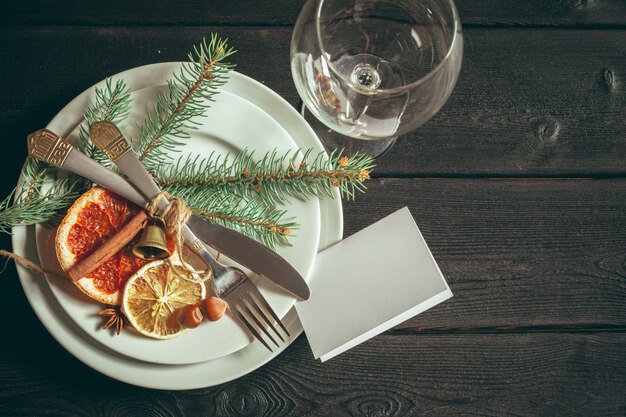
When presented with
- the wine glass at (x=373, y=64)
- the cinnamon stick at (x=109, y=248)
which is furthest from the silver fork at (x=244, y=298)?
the wine glass at (x=373, y=64)

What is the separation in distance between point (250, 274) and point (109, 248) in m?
0.17

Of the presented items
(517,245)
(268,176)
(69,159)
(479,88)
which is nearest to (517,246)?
(517,245)

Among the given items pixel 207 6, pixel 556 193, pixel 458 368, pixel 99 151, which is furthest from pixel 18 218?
pixel 556 193

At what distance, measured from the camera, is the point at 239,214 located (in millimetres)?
719

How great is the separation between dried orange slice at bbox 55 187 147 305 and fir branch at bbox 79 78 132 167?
52 millimetres

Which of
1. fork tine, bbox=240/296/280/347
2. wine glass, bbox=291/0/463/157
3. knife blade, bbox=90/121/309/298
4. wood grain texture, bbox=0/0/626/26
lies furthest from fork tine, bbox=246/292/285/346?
wood grain texture, bbox=0/0/626/26

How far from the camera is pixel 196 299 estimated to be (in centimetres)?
74

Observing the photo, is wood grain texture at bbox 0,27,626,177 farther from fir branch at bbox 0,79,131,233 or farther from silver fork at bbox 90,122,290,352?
silver fork at bbox 90,122,290,352

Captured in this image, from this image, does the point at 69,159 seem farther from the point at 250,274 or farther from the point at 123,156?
the point at 250,274

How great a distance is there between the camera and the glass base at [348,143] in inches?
33.1

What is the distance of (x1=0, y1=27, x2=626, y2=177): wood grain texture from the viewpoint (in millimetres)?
853

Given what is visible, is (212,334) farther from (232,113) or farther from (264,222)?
(232,113)

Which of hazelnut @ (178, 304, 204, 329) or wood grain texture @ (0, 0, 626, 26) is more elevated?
wood grain texture @ (0, 0, 626, 26)

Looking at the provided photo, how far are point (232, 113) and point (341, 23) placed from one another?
177 mm
